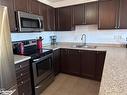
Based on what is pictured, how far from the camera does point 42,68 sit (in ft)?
8.02

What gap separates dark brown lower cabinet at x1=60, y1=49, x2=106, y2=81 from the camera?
9.34 ft

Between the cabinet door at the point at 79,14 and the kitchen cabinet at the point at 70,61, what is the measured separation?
91 centimetres

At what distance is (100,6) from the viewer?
2.92 metres

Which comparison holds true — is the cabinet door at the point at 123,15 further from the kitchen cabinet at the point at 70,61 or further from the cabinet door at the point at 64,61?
the cabinet door at the point at 64,61

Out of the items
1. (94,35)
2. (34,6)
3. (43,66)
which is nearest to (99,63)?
(94,35)

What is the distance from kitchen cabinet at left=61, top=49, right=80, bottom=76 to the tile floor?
22 cm

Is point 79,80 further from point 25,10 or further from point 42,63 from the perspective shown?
point 25,10

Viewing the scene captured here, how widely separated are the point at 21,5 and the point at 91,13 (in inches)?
73.6

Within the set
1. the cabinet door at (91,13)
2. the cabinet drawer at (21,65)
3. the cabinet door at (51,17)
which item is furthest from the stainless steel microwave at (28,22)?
the cabinet door at (91,13)

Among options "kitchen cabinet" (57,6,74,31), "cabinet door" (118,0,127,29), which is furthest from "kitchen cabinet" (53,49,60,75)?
"cabinet door" (118,0,127,29)

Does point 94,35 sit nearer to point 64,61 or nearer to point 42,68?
point 64,61

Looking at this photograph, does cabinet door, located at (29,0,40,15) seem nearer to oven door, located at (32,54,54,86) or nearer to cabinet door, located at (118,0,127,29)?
oven door, located at (32,54,54,86)

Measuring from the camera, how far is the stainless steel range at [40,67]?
2152mm

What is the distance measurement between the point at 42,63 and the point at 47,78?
0.45 metres
